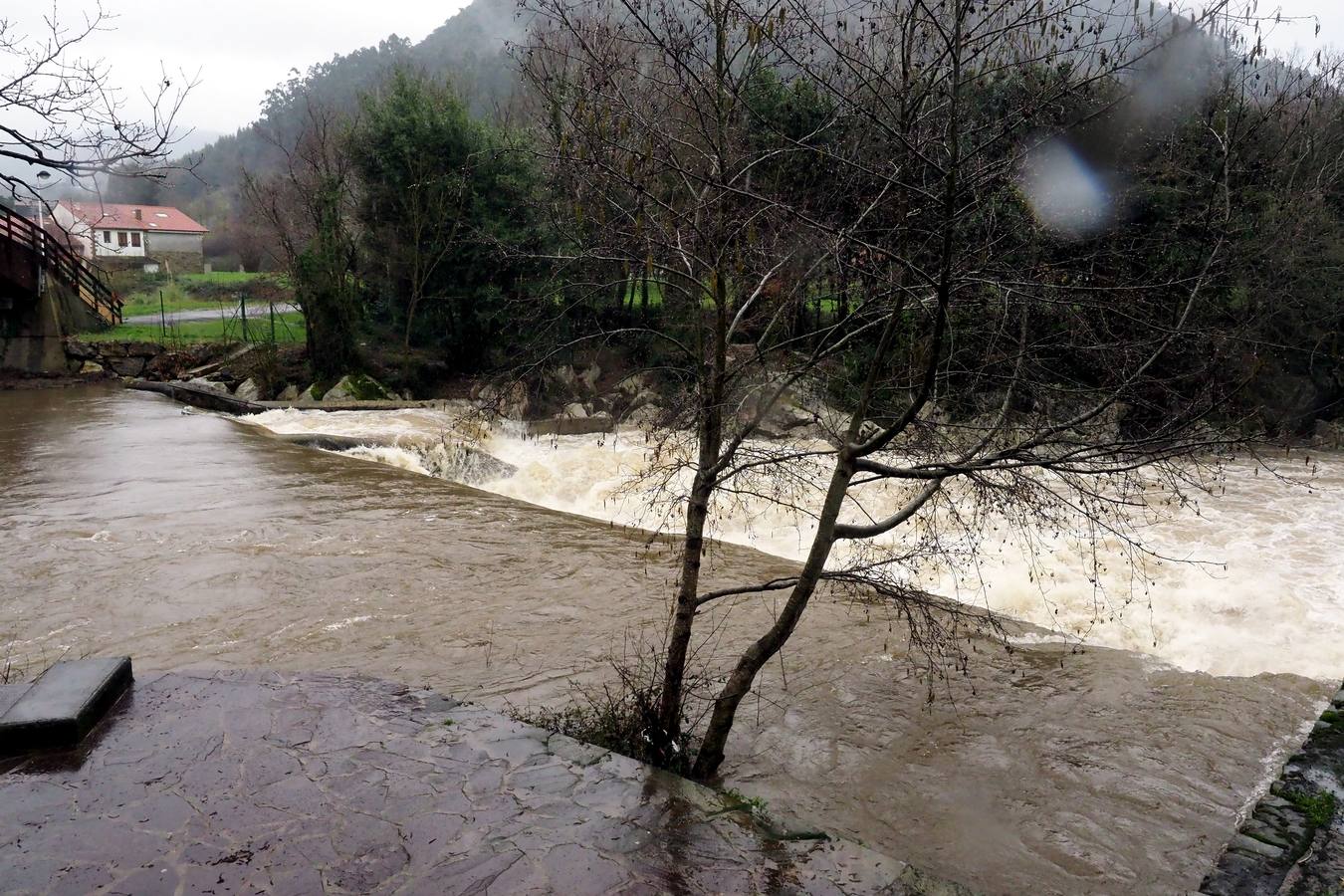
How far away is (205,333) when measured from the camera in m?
23.7

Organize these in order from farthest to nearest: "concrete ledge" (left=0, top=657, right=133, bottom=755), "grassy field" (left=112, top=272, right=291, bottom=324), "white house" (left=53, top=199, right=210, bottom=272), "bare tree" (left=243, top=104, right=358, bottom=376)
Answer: "white house" (left=53, top=199, right=210, bottom=272) → "grassy field" (left=112, top=272, right=291, bottom=324) → "bare tree" (left=243, top=104, right=358, bottom=376) → "concrete ledge" (left=0, top=657, right=133, bottom=755)

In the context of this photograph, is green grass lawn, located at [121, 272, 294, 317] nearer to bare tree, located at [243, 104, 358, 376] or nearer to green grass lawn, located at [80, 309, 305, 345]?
green grass lawn, located at [80, 309, 305, 345]

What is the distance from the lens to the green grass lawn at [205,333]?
22.3m

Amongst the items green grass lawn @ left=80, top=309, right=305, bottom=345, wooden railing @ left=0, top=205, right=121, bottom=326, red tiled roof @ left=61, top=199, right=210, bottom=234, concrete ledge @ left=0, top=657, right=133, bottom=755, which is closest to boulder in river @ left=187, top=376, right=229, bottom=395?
green grass lawn @ left=80, top=309, right=305, bottom=345

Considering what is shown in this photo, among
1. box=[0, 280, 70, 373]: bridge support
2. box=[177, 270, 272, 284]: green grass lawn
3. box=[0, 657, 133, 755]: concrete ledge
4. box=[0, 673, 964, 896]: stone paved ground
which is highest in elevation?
box=[177, 270, 272, 284]: green grass lawn

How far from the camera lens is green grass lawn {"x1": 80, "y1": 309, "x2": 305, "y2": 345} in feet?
73.1

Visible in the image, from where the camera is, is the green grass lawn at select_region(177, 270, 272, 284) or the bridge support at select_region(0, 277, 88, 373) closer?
the bridge support at select_region(0, 277, 88, 373)

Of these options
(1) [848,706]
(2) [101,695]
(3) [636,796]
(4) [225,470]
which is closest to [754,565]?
(1) [848,706]

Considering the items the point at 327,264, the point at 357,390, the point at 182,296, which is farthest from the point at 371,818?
the point at 182,296

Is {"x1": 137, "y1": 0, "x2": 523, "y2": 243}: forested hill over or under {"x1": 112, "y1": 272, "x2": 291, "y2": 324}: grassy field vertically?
over

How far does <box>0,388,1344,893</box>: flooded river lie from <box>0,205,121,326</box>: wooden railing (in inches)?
420

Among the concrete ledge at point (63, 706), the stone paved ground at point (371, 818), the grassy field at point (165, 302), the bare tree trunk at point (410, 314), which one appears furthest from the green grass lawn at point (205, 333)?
the stone paved ground at point (371, 818)

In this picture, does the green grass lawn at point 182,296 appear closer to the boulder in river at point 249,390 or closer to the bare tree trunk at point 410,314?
the boulder in river at point 249,390

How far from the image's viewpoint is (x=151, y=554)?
8.84 m
